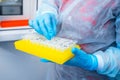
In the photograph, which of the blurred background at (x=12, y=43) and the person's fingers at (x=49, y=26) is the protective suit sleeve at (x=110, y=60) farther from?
the blurred background at (x=12, y=43)

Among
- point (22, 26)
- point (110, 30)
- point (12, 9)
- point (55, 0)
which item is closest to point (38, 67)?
point (22, 26)

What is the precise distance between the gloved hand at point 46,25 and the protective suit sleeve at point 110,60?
184 mm

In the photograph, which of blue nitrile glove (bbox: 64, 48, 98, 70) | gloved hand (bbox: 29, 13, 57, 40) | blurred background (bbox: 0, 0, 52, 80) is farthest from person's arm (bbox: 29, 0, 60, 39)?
blurred background (bbox: 0, 0, 52, 80)

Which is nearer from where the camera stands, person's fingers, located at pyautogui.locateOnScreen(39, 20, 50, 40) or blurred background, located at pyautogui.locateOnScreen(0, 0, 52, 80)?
person's fingers, located at pyautogui.locateOnScreen(39, 20, 50, 40)

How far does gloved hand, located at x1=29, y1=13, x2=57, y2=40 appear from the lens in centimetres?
74

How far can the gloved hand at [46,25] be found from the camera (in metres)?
0.74

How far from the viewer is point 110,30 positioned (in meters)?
0.74

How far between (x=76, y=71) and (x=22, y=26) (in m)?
0.57

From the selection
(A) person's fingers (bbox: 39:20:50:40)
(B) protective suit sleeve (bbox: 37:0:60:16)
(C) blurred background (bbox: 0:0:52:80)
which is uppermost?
(B) protective suit sleeve (bbox: 37:0:60:16)

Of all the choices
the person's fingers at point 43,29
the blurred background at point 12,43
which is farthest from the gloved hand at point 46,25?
the blurred background at point 12,43

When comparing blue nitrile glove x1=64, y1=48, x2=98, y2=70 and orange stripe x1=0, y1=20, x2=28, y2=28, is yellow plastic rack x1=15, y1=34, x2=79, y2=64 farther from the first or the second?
orange stripe x1=0, y1=20, x2=28, y2=28

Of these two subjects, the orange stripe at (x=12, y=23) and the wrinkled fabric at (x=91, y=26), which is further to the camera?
the orange stripe at (x=12, y=23)

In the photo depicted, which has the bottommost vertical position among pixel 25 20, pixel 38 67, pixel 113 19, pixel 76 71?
pixel 38 67

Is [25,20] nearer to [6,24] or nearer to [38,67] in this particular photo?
[6,24]
